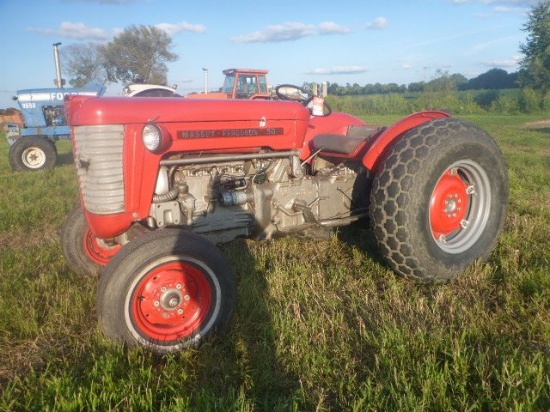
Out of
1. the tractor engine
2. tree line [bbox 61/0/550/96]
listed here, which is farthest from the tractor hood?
tree line [bbox 61/0/550/96]

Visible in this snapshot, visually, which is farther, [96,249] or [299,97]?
[299,97]

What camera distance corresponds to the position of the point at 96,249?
3344 mm

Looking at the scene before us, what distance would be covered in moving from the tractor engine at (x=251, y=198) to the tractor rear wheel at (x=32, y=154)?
800 centimetres

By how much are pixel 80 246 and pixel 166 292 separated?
1270 millimetres

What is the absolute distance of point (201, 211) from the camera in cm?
284

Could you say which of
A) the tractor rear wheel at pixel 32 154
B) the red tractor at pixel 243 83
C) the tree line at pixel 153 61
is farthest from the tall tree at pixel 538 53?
the tractor rear wheel at pixel 32 154

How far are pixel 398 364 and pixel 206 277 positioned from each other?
106cm

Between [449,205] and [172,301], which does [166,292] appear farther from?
[449,205]

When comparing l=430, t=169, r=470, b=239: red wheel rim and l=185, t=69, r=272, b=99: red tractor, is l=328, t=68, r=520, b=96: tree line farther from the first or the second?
l=430, t=169, r=470, b=239: red wheel rim

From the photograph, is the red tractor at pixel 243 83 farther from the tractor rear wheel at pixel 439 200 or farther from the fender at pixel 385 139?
the tractor rear wheel at pixel 439 200

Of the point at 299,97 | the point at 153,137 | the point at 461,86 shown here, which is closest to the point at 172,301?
the point at 153,137

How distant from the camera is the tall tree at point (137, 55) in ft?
134

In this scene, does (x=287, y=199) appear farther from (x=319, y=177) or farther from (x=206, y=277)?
(x=206, y=277)

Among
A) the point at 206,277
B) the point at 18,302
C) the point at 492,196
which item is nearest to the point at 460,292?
the point at 492,196
